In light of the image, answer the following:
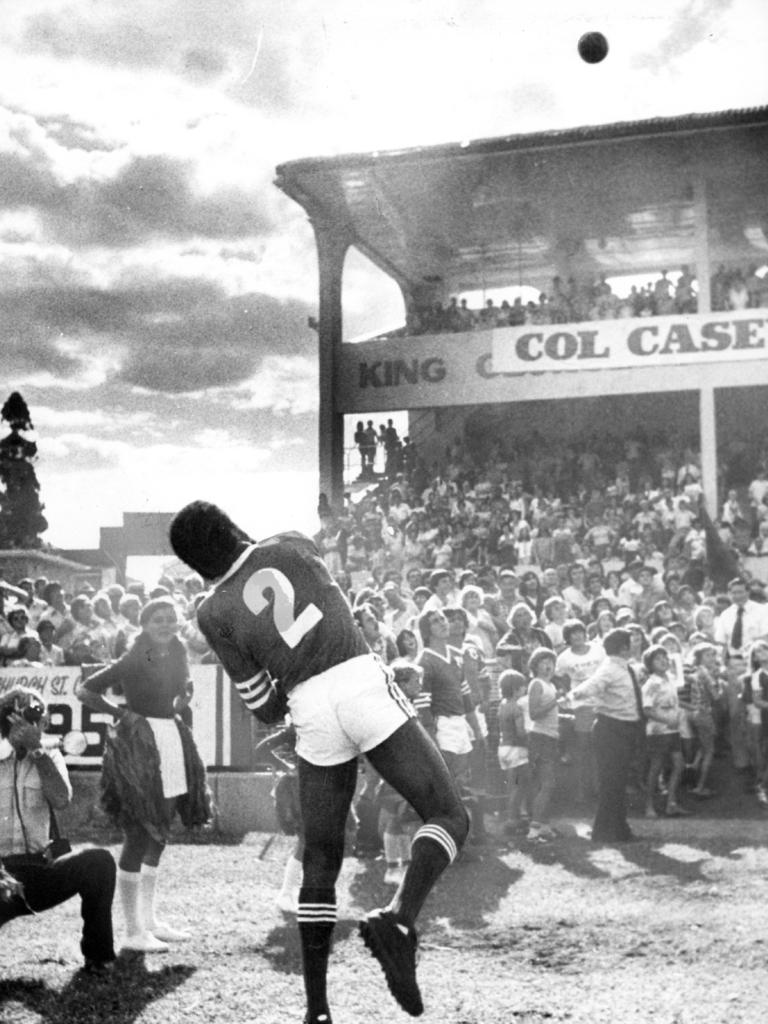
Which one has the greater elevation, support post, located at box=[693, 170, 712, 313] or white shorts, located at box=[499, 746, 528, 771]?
support post, located at box=[693, 170, 712, 313]

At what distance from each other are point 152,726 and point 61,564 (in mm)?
11144

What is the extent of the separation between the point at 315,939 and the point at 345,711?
0.86 metres

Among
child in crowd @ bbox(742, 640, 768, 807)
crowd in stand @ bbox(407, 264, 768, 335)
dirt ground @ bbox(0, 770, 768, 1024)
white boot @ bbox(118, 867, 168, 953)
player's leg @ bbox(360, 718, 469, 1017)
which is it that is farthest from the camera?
crowd in stand @ bbox(407, 264, 768, 335)

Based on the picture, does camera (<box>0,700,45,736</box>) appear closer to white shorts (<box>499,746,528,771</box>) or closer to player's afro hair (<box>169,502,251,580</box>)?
player's afro hair (<box>169,502,251,580</box>)

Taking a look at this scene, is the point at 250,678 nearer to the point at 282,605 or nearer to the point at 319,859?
the point at 282,605

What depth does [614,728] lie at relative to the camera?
9.78 metres

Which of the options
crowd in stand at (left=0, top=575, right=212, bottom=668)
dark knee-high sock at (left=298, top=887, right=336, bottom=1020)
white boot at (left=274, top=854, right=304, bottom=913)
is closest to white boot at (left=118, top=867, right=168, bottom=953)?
white boot at (left=274, top=854, right=304, bottom=913)

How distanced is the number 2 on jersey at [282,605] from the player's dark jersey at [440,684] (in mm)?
4560

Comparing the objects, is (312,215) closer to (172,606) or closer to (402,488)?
(402,488)

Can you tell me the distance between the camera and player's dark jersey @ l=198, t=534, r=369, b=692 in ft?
14.6

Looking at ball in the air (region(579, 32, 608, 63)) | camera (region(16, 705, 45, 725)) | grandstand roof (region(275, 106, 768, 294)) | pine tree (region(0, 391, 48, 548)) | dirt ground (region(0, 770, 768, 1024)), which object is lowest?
dirt ground (region(0, 770, 768, 1024))

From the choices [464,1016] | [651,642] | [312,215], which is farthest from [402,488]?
[464,1016]

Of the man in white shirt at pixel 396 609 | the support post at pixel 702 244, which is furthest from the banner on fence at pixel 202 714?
the support post at pixel 702 244

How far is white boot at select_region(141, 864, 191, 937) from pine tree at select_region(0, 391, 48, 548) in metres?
8.66
